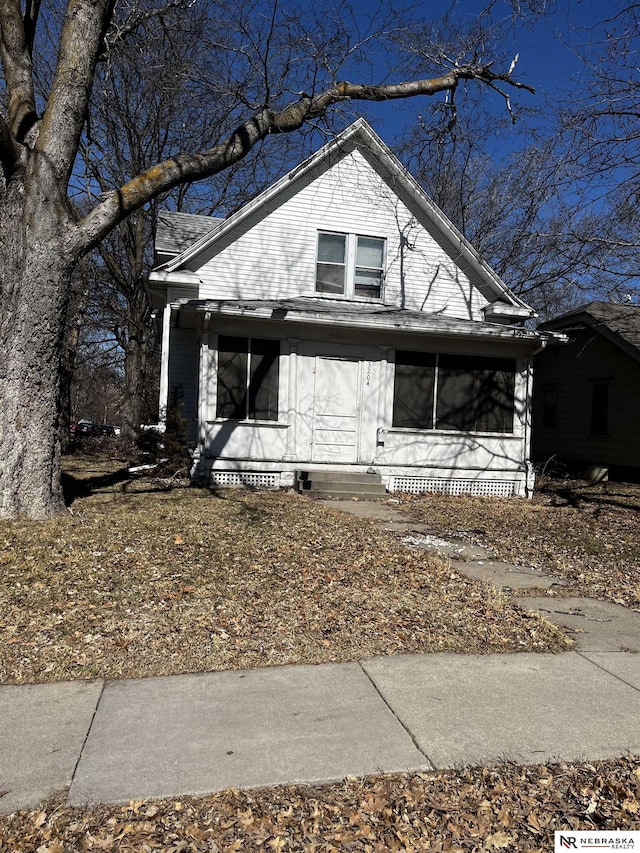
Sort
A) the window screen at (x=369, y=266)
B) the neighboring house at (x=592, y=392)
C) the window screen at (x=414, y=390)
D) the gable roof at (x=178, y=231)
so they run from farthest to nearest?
the neighboring house at (x=592, y=392) < the gable roof at (x=178, y=231) < the window screen at (x=369, y=266) < the window screen at (x=414, y=390)

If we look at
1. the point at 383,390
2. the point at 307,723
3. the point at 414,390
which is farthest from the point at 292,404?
the point at 307,723

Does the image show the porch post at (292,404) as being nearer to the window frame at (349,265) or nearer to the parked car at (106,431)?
the window frame at (349,265)

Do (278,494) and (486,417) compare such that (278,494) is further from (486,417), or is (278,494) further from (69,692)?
(69,692)

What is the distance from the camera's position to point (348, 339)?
1255 cm

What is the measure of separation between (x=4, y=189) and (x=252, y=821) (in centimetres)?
764

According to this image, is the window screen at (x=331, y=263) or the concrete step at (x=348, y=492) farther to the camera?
the window screen at (x=331, y=263)

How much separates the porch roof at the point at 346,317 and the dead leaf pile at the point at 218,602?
15.9 feet

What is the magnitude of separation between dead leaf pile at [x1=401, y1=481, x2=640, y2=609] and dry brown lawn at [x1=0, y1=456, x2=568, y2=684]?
151 centimetres

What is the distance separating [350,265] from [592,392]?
31.1ft

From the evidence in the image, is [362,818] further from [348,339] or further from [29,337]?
[348,339]

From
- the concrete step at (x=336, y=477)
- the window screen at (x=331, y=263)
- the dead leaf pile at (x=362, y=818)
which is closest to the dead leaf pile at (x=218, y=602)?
the dead leaf pile at (x=362, y=818)

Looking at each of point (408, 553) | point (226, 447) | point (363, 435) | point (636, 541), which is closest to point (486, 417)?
point (363, 435)

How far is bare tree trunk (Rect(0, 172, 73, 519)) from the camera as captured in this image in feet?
23.8

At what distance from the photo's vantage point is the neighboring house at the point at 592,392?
56.0 feet
